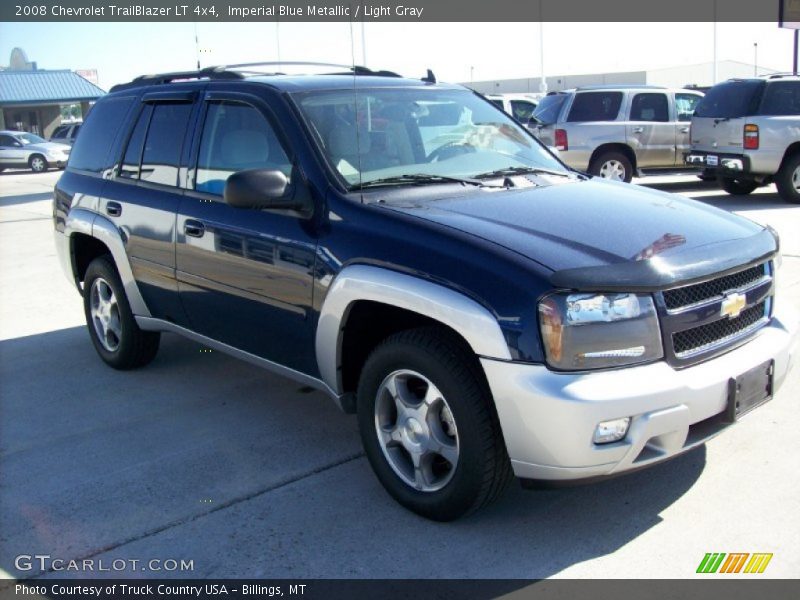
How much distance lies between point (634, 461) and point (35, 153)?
30448mm

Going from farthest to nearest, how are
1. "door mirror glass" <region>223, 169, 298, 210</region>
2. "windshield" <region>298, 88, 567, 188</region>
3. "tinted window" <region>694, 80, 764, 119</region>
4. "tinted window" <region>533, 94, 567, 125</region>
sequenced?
"tinted window" <region>533, 94, 567, 125</region>
"tinted window" <region>694, 80, 764, 119</region>
"windshield" <region>298, 88, 567, 188</region>
"door mirror glass" <region>223, 169, 298, 210</region>

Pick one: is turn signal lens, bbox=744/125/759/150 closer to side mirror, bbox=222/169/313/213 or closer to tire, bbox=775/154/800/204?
tire, bbox=775/154/800/204

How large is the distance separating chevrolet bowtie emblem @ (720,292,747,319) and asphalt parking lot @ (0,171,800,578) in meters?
0.80

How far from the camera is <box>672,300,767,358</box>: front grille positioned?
3205 mm

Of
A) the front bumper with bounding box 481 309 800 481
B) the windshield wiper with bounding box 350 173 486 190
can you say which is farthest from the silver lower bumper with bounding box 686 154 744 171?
the front bumper with bounding box 481 309 800 481

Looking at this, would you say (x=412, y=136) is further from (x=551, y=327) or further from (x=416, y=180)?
(x=551, y=327)

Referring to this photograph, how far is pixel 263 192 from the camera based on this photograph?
3.78m

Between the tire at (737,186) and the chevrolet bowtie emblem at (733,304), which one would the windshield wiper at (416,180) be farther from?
the tire at (737,186)

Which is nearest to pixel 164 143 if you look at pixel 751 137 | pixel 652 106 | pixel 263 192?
pixel 263 192

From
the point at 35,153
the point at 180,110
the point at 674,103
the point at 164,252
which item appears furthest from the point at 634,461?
the point at 35,153

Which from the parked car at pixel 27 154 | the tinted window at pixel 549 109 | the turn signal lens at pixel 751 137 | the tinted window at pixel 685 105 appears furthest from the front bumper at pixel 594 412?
the parked car at pixel 27 154

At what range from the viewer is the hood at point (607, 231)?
3.13 m

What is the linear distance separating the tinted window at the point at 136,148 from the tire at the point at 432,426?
245 cm

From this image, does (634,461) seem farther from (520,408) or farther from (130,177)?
(130,177)
